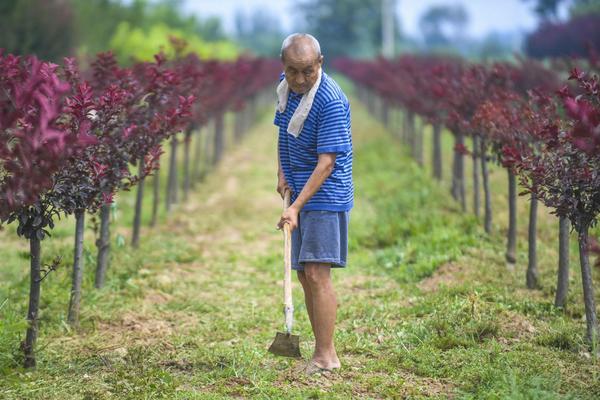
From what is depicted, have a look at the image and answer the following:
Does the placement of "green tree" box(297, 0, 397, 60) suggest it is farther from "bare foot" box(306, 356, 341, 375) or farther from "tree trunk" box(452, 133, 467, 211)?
"bare foot" box(306, 356, 341, 375)

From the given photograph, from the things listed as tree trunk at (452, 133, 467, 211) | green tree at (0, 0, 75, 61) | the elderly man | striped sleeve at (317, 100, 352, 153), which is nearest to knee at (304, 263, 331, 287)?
the elderly man

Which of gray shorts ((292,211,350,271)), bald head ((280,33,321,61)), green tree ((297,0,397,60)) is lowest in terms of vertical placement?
gray shorts ((292,211,350,271))

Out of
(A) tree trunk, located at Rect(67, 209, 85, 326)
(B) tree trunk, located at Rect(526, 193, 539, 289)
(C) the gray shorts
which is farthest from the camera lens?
(B) tree trunk, located at Rect(526, 193, 539, 289)

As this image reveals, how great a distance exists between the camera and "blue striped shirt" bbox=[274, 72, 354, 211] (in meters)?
4.50

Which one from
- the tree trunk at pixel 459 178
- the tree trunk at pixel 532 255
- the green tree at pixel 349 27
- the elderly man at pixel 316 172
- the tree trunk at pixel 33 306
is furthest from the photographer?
the green tree at pixel 349 27

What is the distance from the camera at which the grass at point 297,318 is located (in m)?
4.59

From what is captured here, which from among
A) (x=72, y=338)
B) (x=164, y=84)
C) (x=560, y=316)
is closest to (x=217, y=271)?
(x=164, y=84)

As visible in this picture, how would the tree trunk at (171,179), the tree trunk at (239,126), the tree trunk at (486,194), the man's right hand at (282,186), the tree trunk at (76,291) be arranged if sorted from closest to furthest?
the man's right hand at (282,186), the tree trunk at (76,291), the tree trunk at (486,194), the tree trunk at (171,179), the tree trunk at (239,126)

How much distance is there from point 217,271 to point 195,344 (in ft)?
8.07

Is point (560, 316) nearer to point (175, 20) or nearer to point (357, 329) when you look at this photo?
point (357, 329)

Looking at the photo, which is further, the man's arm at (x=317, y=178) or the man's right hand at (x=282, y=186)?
the man's right hand at (x=282, y=186)

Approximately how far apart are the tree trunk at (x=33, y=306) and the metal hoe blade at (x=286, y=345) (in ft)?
4.78

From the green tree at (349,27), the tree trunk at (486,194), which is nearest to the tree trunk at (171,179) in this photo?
the tree trunk at (486,194)

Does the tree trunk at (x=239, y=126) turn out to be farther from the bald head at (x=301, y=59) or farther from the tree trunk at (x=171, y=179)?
the bald head at (x=301, y=59)
